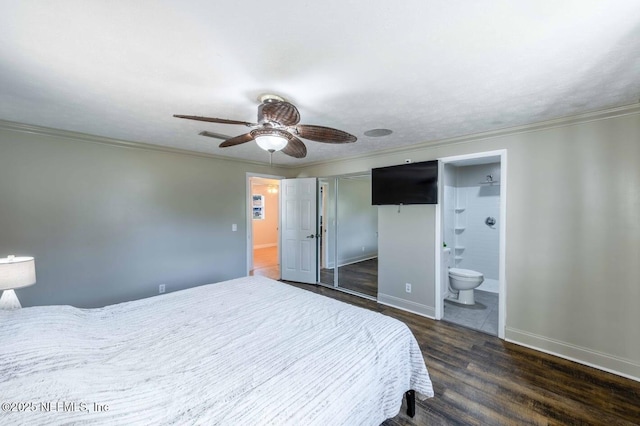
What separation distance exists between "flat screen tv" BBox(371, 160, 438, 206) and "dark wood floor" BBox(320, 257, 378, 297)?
1715mm

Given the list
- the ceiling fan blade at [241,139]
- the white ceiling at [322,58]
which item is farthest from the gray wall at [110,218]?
the ceiling fan blade at [241,139]

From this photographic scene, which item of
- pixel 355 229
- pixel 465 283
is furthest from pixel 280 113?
pixel 355 229

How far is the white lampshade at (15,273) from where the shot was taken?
1.90 meters

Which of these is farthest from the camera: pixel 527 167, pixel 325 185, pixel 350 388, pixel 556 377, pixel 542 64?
pixel 325 185

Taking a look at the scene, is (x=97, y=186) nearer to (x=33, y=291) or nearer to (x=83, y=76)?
(x=33, y=291)

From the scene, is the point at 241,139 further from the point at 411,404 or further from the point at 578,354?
the point at 578,354

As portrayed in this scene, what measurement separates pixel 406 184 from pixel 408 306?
68.8 inches

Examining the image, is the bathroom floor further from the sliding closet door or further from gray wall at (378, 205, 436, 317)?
the sliding closet door

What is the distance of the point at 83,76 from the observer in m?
1.72

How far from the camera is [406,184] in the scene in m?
3.54

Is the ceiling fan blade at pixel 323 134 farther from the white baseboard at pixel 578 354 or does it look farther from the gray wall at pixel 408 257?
the white baseboard at pixel 578 354

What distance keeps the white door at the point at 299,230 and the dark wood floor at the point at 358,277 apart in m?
0.50

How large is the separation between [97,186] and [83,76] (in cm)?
190

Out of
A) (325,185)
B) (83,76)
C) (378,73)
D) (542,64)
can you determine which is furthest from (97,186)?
(542,64)
